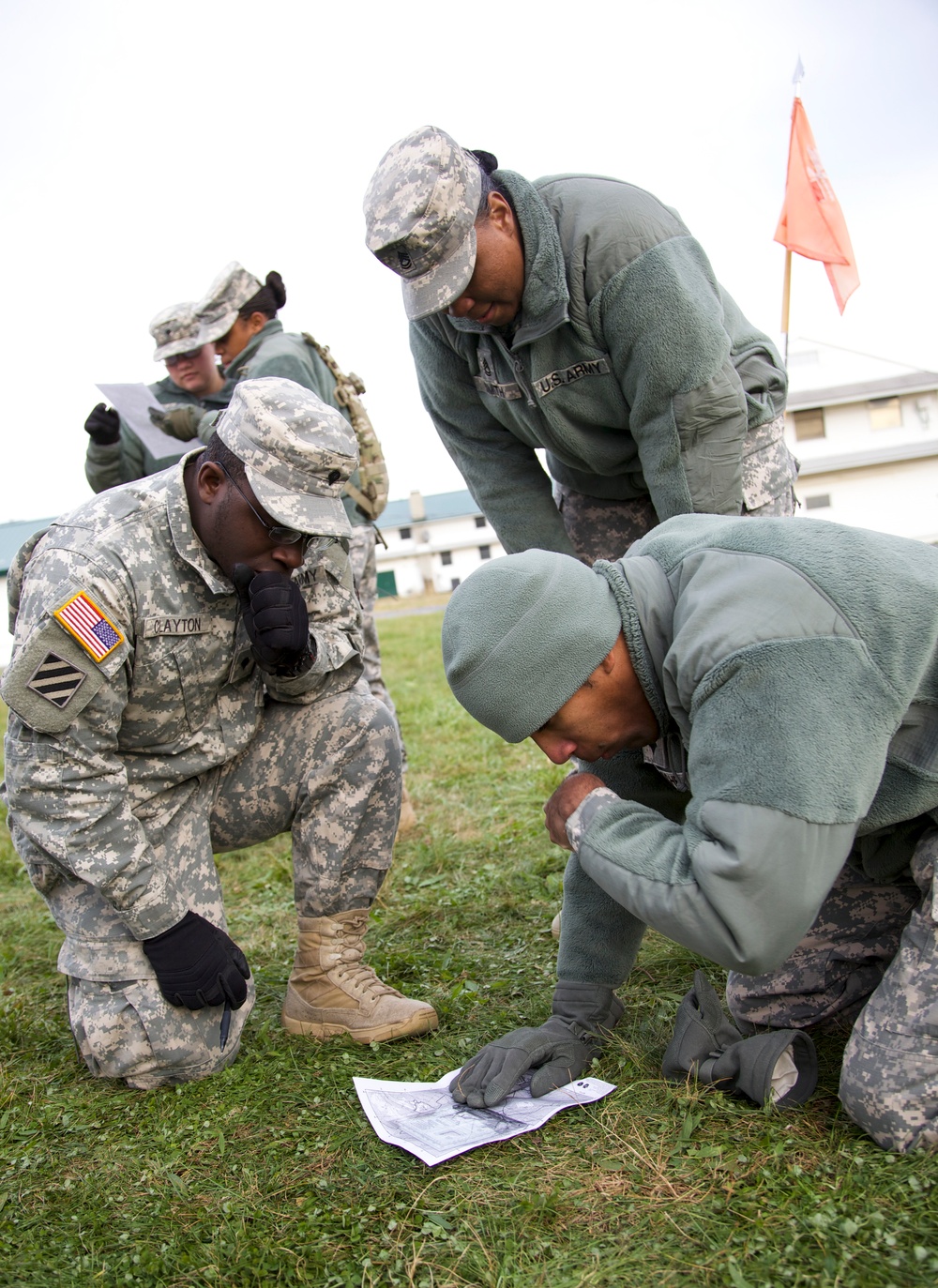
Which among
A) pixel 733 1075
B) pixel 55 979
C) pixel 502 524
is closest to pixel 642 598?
pixel 733 1075

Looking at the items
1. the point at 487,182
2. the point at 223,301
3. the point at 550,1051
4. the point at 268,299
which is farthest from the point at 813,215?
the point at 550,1051

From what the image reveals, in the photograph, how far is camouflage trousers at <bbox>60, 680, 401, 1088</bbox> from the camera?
2752 mm

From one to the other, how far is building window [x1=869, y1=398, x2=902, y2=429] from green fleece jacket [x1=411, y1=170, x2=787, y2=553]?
29.1m

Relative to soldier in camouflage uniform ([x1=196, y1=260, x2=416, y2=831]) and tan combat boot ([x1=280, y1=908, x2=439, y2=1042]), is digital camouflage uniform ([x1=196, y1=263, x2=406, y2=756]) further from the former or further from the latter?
tan combat boot ([x1=280, y1=908, x2=439, y2=1042])

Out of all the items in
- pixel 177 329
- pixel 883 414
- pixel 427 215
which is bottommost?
pixel 883 414

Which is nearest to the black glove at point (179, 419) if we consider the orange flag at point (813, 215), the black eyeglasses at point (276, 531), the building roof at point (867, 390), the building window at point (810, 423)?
the black eyeglasses at point (276, 531)

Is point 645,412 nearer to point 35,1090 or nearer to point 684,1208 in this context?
point 684,1208

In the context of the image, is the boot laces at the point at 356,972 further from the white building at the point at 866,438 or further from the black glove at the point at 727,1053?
the white building at the point at 866,438

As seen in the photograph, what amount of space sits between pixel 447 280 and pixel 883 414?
30.0 m

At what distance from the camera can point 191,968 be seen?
8.95ft

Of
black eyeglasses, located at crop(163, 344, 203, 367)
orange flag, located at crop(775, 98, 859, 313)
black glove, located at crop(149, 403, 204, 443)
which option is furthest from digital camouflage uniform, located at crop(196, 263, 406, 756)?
orange flag, located at crop(775, 98, 859, 313)

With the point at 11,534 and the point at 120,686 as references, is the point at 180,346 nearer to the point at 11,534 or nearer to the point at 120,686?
the point at 120,686

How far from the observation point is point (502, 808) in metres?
4.99

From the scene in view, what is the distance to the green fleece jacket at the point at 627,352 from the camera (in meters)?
2.80
